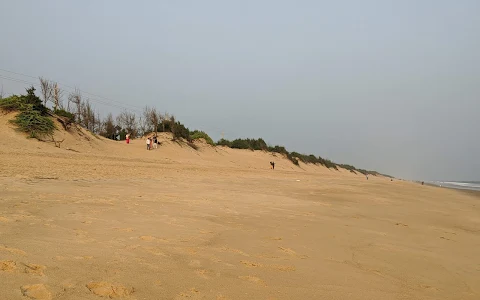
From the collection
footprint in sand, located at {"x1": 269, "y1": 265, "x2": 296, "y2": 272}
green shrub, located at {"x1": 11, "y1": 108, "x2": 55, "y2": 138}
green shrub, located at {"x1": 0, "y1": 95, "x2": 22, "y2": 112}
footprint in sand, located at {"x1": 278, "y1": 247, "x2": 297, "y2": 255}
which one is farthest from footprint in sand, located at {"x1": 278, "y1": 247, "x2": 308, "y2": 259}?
green shrub, located at {"x1": 0, "y1": 95, "x2": 22, "y2": 112}

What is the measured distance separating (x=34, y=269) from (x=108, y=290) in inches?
24.3

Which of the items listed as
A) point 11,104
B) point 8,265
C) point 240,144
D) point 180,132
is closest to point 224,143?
point 240,144

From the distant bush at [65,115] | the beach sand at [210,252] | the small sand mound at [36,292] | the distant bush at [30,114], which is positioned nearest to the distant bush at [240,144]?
the distant bush at [65,115]

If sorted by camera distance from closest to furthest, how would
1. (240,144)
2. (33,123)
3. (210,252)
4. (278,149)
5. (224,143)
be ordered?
(210,252) → (33,123) → (240,144) → (224,143) → (278,149)

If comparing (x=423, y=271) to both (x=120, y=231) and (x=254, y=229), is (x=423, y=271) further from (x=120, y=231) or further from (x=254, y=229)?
(x=120, y=231)

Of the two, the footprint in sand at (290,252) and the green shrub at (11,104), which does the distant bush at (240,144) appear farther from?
the footprint in sand at (290,252)

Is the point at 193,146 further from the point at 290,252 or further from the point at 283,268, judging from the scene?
the point at 283,268

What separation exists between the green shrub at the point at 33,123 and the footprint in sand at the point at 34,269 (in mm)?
17567

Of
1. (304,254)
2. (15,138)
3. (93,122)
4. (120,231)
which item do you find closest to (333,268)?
(304,254)

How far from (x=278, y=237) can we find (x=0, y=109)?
20837 mm

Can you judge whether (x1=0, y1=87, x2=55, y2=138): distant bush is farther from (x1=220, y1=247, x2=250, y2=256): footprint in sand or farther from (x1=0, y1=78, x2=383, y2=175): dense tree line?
(x1=220, y1=247, x2=250, y2=256): footprint in sand

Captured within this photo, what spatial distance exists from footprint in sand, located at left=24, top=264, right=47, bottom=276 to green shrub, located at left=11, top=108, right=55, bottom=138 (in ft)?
57.6

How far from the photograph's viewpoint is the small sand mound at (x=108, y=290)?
1.93 m

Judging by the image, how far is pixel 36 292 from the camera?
1837 millimetres
